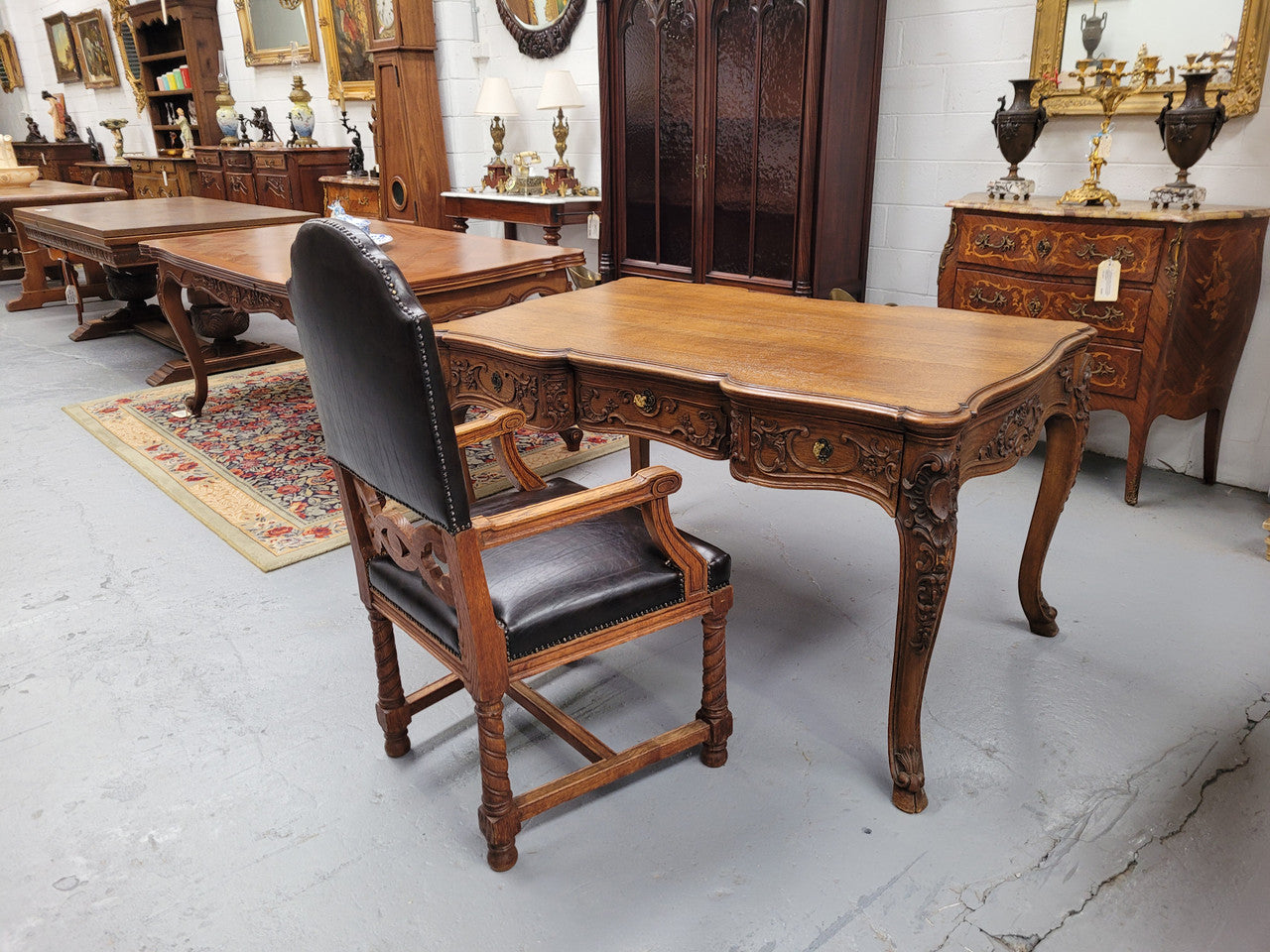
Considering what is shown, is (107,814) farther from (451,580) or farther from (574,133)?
(574,133)

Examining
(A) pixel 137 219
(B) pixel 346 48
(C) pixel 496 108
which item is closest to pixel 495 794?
(A) pixel 137 219

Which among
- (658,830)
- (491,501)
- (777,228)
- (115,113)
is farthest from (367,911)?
(115,113)

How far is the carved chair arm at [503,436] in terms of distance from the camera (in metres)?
1.86

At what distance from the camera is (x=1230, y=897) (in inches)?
60.6

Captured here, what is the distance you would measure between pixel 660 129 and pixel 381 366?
3280 mm

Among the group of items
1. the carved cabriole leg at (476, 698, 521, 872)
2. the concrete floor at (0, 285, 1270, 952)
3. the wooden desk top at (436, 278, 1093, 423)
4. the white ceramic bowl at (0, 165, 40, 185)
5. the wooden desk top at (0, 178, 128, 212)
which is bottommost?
the concrete floor at (0, 285, 1270, 952)

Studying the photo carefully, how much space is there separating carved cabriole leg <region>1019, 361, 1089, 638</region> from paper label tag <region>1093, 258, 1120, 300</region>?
106 cm

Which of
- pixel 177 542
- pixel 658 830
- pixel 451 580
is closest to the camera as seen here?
pixel 451 580

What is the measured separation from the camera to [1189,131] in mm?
2902

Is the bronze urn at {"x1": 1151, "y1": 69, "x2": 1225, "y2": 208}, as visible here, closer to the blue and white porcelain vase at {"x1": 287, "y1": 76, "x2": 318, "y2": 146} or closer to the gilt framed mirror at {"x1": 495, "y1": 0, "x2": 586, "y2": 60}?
the gilt framed mirror at {"x1": 495, "y1": 0, "x2": 586, "y2": 60}

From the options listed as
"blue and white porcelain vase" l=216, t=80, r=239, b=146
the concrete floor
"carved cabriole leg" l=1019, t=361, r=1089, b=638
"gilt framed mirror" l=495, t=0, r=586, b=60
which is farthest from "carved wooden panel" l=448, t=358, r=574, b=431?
"blue and white porcelain vase" l=216, t=80, r=239, b=146

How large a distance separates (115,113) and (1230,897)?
42.4 feet

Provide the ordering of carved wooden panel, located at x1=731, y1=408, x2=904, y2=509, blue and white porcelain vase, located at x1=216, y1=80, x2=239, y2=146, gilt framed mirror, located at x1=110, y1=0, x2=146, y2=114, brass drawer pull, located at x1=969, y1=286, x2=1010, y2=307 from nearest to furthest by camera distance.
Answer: carved wooden panel, located at x1=731, y1=408, x2=904, y2=509, brass drawer pull, located at x1=969, y1=286, x2=1010, y2=307, blue and white porcelain vase, located at x1=216, y1=80, x2=239, y2=146, gilt framed mirror, located at x1=110, y1=0, x2=146, y2=114

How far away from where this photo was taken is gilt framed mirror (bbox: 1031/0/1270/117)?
9.68 feet
